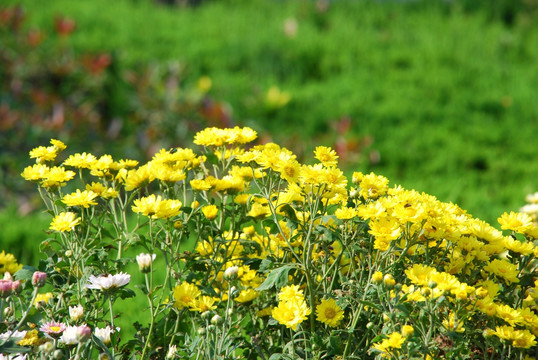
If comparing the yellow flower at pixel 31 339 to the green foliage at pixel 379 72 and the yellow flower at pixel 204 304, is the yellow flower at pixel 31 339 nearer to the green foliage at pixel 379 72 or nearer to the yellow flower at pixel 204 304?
the yellow flower at pixel 204 304

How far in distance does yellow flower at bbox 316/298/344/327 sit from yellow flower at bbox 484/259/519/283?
382 mm

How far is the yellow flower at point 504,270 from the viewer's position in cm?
156

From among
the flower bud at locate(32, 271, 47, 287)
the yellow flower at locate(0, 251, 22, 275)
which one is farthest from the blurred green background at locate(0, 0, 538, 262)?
the flower bud at locate(32, 271, 47, 287)

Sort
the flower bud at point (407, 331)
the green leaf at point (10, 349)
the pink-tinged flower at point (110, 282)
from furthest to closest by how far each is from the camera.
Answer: the pink-tinged flower at point (110, 282) < the flower bud at point (407, 331) < the green leaf at point (10, 349)

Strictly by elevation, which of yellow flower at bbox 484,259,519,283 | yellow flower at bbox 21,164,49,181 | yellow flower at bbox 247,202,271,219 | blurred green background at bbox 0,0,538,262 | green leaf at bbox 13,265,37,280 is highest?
yellow flower at bbox 21,164,49,181

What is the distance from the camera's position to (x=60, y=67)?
469 centimetres

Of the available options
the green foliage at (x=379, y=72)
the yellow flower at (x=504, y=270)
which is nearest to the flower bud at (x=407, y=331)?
the yellow flower at (x=504, y=270)

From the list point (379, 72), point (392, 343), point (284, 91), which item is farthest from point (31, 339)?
point (379, 72)

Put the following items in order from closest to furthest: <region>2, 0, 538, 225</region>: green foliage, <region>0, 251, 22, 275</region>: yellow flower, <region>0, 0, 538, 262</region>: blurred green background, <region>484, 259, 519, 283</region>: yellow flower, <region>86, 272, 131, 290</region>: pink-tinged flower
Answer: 1. <region>86, 272, 131, 290</region>: pink-tinged flower
2. <region>484, 259, 519, 283</region>: yellow flower
3. <region>0, 251, 22, 275</region>: yellow flower
4. <region>0, 0, 538, 262</region>: blurred green background
5. <region>2, 0, 538, 225</region>: green foliage

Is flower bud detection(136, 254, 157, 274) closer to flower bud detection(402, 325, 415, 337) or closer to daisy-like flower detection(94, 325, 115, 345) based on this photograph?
daisy-like flower detection(94, 325, 115, 345)

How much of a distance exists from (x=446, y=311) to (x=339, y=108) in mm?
3292

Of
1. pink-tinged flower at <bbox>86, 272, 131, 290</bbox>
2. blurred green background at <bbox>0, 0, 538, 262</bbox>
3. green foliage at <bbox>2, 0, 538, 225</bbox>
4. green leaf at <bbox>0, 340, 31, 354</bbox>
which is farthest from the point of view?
green foliage at <bbox>2, 0, 538, 225</bbox>

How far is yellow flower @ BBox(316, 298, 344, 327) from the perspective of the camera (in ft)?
5.02

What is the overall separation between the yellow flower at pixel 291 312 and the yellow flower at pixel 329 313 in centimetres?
11
